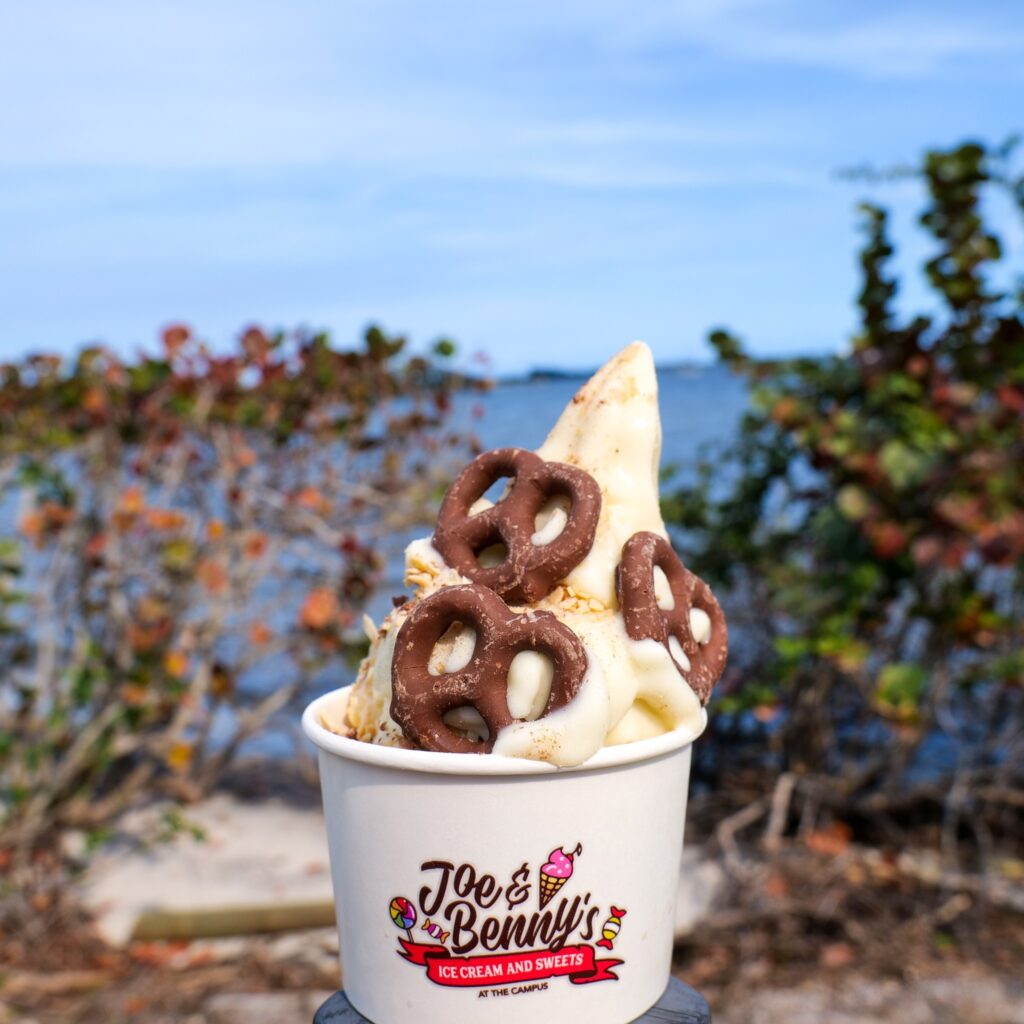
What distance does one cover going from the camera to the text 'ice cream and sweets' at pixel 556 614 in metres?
1.53

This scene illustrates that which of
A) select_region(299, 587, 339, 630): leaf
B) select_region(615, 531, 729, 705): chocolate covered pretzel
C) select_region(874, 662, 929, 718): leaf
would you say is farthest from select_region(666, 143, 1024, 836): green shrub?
select_region(615, 531, 729, 705): chocolate covered pretzel

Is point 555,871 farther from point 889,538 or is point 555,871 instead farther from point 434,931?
point 889,538

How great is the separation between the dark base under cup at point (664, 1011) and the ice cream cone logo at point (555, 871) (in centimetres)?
31

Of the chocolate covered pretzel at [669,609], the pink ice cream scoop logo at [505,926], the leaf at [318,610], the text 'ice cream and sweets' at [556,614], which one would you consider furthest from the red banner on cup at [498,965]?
the leaf at [318,610]

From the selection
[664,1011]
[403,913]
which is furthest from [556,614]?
[664,1011]

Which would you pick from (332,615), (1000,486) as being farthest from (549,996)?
(332,615)

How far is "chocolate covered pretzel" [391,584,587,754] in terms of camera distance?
1.53 meters

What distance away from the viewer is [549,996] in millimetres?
1597

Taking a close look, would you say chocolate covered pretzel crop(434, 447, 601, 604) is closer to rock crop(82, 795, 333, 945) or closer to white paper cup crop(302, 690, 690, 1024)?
white paper cup crop(302, 690, 690, 1024)

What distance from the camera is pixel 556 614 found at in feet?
5.44

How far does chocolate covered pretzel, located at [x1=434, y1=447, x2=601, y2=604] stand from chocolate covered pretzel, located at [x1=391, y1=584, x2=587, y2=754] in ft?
0.30

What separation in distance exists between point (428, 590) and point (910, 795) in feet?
9.58

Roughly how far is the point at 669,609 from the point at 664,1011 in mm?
626

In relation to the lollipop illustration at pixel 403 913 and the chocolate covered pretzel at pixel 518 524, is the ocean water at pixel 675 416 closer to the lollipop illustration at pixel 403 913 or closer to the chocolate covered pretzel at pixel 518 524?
the chocolate covered pretzel at pixel 518 524
